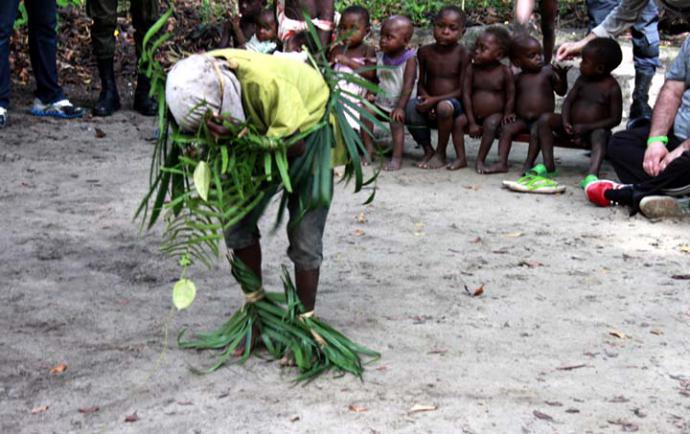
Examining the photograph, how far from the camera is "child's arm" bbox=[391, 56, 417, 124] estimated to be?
23.8ft

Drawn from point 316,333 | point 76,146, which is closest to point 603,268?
point 316,333

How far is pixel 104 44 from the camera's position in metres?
8.37

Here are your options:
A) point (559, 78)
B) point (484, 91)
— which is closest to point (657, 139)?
point (559, 78)

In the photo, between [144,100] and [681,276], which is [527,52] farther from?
[144,100]

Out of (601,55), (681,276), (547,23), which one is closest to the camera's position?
(681,276)

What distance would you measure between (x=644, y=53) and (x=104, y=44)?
4.24m

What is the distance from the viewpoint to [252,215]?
373cm

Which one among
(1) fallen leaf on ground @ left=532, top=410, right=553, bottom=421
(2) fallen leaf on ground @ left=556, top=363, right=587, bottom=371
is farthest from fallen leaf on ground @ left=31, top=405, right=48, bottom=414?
(2) fallen leaf on ground @ left=556, top=363, right=587, bottom=371

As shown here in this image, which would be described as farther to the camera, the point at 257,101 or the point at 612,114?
the point at 612,114

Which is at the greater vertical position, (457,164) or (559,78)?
(559,78)

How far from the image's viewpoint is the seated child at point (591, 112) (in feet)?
22.2

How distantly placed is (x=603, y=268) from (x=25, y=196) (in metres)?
3.44

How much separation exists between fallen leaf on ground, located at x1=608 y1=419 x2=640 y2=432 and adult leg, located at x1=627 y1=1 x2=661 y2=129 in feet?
13.9

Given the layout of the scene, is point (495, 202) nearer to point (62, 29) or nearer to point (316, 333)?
point (316, 333)
